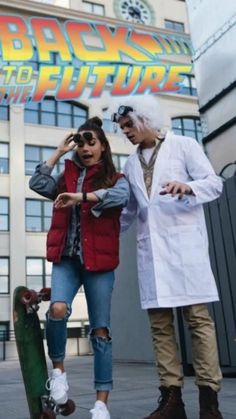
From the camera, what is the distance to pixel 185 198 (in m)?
3.04

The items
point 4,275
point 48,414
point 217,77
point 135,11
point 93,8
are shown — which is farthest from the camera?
point 135,11

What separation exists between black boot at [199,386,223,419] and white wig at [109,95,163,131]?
1735 millimetres

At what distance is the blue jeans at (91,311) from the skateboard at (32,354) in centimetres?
8

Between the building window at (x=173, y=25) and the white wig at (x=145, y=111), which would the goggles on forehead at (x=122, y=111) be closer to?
the white wig at (x=145, y=111)

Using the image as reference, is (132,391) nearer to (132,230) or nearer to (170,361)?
(170,361)

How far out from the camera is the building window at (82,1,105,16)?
34.3m

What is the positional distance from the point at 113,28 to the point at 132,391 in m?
32.3

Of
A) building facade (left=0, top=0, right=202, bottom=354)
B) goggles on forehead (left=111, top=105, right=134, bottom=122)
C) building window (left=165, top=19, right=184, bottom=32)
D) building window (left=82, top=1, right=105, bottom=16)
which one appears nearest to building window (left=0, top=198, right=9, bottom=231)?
building facade (left=0, top=0, right=202, bottom=354)

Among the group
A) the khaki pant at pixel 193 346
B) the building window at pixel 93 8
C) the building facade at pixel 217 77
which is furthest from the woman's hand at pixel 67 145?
the building window at pixel 93 8

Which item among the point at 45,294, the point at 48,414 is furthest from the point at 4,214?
the point at 48,414

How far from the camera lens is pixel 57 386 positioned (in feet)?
8.56

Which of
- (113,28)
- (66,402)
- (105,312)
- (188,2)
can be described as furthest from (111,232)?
(113,28)

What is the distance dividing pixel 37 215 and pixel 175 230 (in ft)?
85.9

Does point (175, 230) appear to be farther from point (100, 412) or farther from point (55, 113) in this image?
point (55, 113)
